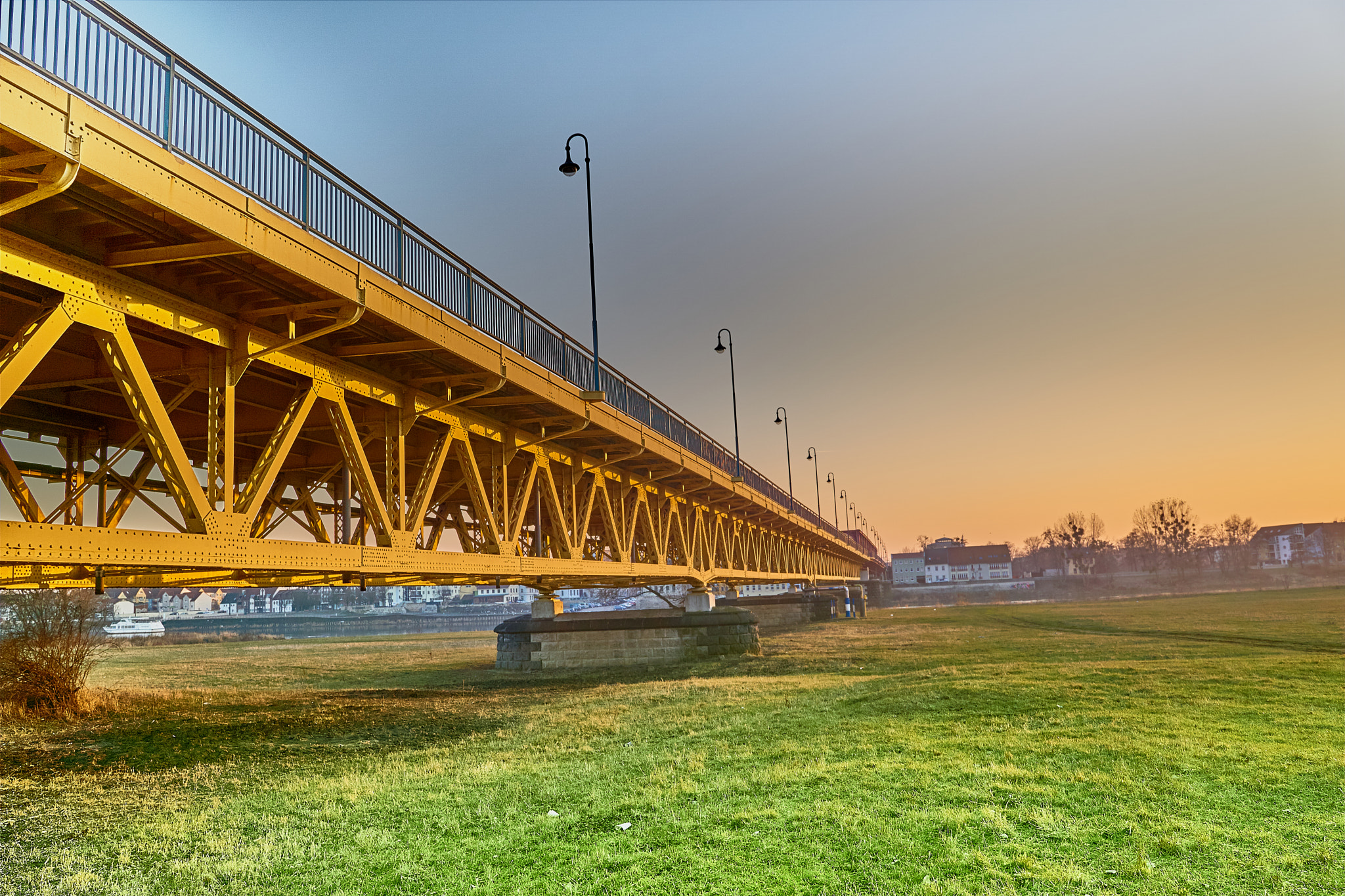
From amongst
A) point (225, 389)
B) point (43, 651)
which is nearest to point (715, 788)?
point (225, 389)

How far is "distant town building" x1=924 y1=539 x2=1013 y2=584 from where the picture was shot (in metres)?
181

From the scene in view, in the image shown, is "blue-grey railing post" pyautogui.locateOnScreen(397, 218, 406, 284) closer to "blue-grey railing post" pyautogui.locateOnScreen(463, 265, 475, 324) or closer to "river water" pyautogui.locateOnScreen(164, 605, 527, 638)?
"blue-grey railing post" pyautogui.locateOnScreen(463, 265, 475, 324)

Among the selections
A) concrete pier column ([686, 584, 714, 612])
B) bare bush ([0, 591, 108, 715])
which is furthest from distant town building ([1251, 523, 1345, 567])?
bare bush ([0, 591, 108, 715])

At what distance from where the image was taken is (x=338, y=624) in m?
119

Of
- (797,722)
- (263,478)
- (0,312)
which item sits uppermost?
(0,312)

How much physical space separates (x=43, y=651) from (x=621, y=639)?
16508 mm

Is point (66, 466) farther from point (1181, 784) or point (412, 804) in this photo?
point (1181, 784)

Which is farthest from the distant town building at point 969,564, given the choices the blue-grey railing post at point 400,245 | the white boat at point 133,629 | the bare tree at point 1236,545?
the blue-grey railing post at point 400,245

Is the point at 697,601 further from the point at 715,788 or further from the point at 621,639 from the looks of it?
the point at 715,788

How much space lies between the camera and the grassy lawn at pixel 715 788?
7438mm

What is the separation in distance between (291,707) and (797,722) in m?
11.7

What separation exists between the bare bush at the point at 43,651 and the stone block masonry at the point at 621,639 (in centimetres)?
1197

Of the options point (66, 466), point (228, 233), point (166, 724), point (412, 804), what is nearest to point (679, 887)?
point (412, 804)

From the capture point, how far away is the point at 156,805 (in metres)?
10.1
